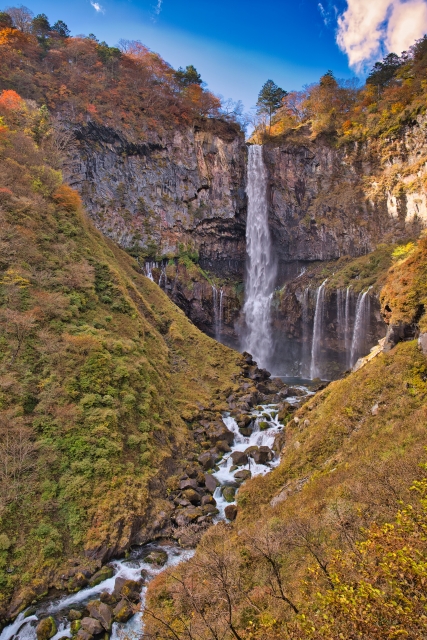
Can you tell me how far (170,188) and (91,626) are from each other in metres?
41.3

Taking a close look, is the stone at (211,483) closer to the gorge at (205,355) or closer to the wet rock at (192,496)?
the gorge at (205,355)

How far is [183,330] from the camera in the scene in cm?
2923

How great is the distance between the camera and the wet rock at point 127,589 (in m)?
9.68

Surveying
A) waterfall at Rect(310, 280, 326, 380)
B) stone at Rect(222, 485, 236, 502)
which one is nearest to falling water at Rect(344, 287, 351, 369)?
waterfall at Rect(310, 280, 326, 380)

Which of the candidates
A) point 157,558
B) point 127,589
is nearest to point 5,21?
point 157,558

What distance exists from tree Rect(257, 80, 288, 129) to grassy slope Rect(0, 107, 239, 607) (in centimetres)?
3661

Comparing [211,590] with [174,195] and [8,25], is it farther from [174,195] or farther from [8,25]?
[8,25]

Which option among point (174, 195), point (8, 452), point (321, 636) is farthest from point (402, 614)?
point (174, 195)

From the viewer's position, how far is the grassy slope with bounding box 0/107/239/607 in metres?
11.3

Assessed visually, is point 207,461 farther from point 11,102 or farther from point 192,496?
point 11,102

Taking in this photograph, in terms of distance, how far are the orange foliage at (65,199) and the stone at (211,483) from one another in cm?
2012

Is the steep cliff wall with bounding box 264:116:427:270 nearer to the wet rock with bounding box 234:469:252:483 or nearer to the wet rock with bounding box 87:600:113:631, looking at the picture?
the wet rock with bounding box 234:469:252:483

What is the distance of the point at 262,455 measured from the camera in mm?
16797

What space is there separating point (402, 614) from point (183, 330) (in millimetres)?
26484
